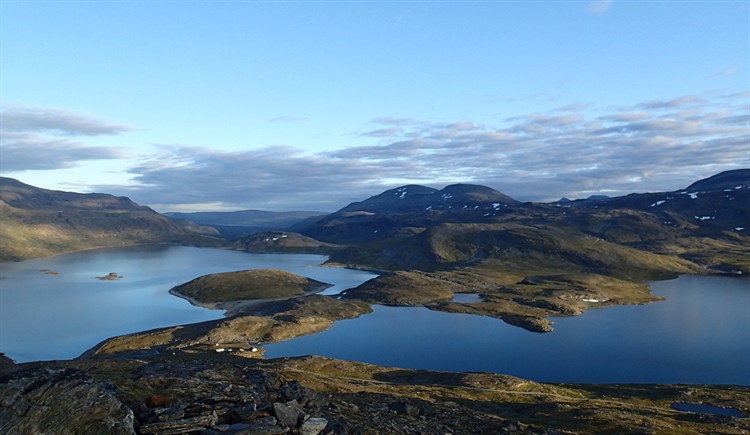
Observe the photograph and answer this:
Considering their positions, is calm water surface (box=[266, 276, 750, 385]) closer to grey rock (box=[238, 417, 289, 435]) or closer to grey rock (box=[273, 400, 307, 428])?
grey rock (box=[273, 400, 307, 428])

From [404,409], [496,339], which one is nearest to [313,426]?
[404,409]

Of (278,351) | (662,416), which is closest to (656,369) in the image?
(662,416)

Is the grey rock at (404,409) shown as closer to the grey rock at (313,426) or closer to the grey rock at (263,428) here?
the grey rock at (313,426)

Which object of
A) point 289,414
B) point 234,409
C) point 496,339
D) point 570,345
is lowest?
point 570,345

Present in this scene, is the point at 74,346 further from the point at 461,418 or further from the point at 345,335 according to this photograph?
the point at 461,418

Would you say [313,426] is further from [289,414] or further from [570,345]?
[570,345]

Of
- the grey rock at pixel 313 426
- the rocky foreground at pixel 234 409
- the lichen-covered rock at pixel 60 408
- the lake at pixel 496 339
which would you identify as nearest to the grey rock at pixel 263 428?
the rocky foreground at pixel 234 409
